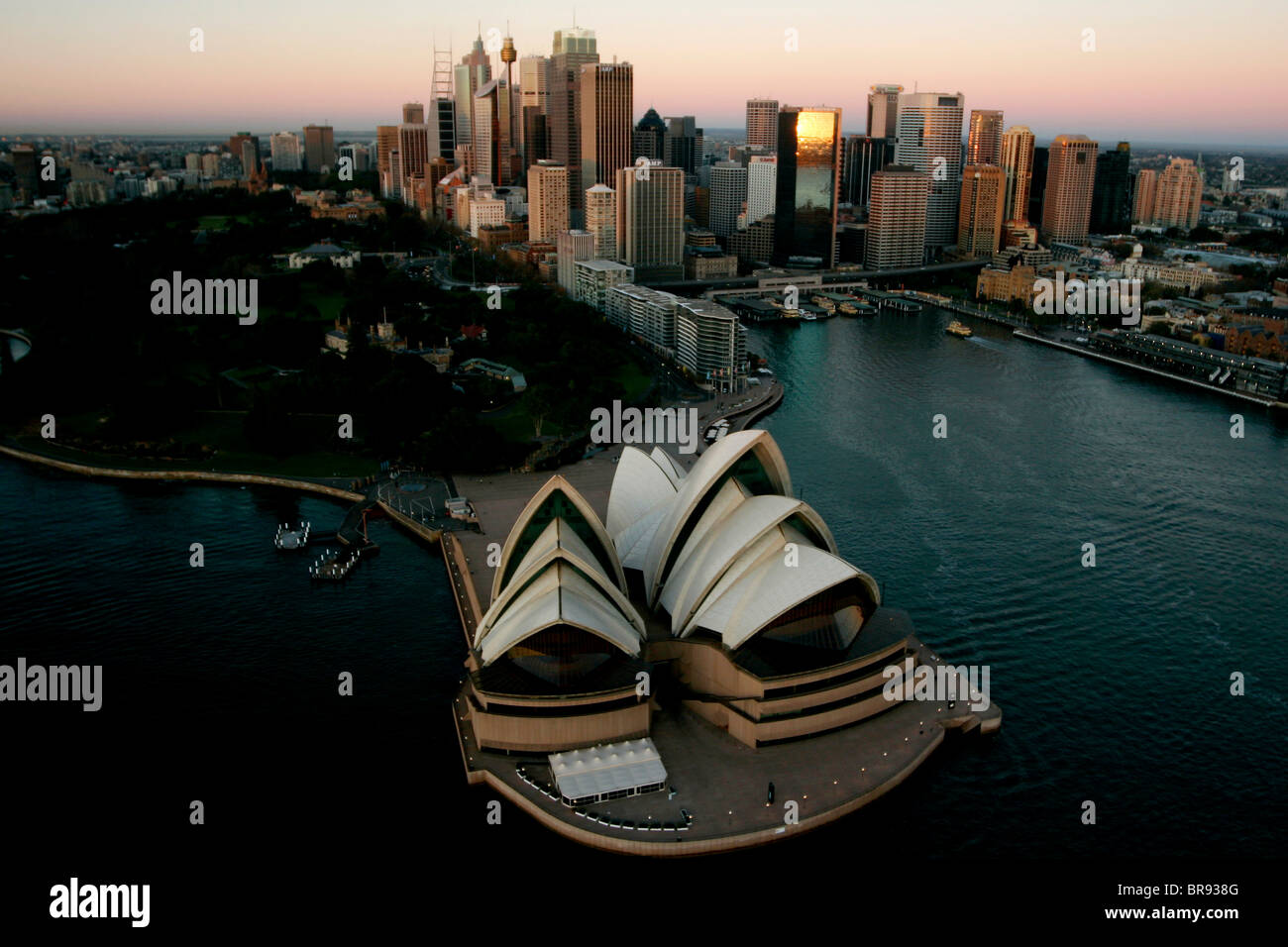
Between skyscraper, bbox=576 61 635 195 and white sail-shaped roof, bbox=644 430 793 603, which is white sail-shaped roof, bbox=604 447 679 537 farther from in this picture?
skyscraper, bbox=576 61 635 195

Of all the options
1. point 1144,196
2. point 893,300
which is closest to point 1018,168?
point 1144,196

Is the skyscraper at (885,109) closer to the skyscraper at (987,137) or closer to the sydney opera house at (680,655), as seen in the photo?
the skyscraper at (987,137)

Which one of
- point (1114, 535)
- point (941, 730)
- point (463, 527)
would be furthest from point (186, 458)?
point (1114, 535)

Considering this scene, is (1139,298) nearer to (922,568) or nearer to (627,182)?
(627,182)

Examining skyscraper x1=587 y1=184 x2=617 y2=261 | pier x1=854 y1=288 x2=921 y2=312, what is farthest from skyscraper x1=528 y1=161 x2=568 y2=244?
pier x1=854 y1=288 x2=921 y2=312

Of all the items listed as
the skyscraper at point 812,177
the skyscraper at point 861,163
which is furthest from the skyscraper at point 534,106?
the skyscraper at point 812,177

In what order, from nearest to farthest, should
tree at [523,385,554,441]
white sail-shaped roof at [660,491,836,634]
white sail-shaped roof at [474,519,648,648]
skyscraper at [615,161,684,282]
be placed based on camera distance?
white sail-shaped roof at [474,519,648,648], white sail-shaped roof at [660,491,836,634], tree at [523,385,554,441], skyscraper at [615,161,684,282]
